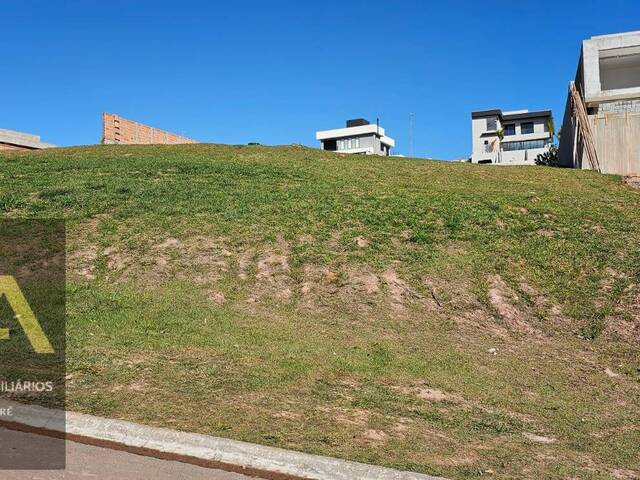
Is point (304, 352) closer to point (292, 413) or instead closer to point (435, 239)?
point (292, 413)

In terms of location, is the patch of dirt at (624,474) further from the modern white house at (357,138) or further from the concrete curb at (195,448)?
the modern white house at (357,138)

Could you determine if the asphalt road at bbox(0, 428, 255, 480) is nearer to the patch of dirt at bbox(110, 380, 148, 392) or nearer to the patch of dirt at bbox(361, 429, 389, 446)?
the patch of dirt at bbox(110, 380, 148, 392)

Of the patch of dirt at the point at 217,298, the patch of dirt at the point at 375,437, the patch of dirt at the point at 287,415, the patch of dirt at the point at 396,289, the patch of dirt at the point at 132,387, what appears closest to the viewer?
the patch of dirt at the point at 375,437

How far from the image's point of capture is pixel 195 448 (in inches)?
200

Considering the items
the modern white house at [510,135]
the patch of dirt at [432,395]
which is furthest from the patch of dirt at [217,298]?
the modern white house at [510,135]

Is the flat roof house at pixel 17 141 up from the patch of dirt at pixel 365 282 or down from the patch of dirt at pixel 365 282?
up

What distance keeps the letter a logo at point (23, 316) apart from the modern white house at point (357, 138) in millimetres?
72063

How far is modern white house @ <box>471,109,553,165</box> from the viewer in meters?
67.4

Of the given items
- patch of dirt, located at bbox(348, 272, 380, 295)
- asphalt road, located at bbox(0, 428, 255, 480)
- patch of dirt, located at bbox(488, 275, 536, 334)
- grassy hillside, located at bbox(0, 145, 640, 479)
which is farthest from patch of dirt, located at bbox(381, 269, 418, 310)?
asphalt road, located at bbox(0, 428, 255, 480)

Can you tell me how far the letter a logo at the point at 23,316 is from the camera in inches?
301

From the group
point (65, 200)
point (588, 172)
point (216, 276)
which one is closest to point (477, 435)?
point (216, 276)

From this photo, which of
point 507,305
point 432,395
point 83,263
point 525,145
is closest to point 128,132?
point 83,263

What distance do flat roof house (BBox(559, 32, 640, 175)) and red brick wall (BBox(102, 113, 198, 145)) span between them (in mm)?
19197

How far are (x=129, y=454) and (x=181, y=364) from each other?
2.33 meters
